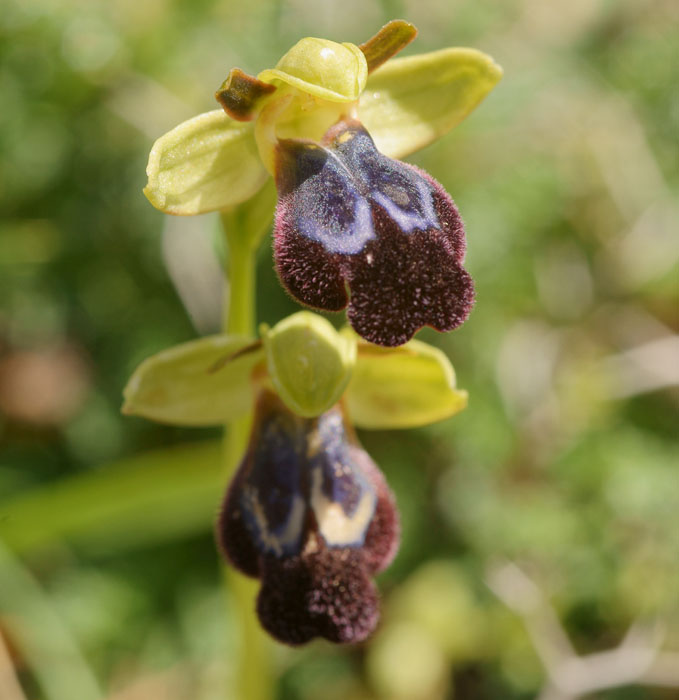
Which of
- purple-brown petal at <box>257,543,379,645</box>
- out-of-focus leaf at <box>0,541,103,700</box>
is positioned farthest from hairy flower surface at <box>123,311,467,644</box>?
out-of-focus leaf at <box>0,541,103,700</box>

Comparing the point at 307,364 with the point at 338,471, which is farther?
the point at 338,471

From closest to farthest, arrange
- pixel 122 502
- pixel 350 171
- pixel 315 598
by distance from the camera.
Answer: pixel 350 171 → pixel 315 598 → pixel 122 502

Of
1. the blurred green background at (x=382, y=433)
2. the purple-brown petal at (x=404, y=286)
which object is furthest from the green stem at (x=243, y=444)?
the blurred green background at (x=382, y=433)

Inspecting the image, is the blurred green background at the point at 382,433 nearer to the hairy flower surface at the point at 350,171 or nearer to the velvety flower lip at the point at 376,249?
the hairy flower surface at the point at 350,171

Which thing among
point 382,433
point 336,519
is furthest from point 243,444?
point 382,433

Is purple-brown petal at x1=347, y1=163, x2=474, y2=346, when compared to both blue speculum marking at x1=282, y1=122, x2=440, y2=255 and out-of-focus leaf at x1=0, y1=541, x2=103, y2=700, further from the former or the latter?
out-of-focus leaf at x1=0, y1=541, x2=103, y2=700

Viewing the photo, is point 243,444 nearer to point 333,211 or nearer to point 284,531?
point 284,531
